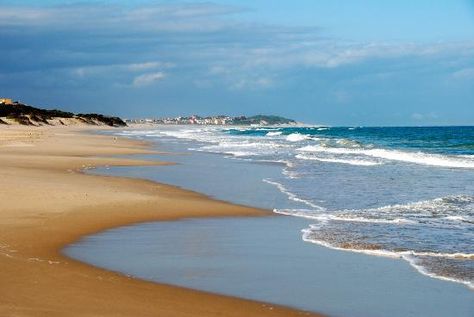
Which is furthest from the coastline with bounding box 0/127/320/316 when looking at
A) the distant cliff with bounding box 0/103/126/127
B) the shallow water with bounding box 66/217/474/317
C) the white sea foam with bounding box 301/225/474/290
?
the distant cliff with bounding box 0/103/126/127

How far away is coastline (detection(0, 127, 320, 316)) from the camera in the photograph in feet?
21.4

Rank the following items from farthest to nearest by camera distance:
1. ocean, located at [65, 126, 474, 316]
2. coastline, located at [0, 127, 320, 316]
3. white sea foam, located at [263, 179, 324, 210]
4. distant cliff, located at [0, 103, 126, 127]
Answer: distant cliff, located at [0, 103, 126, 127], white sea foam, located at [263, 179, 324, 210], ocean, located at [65, 126, 474, 316], coastline, located at [0, 127, 320, 316]

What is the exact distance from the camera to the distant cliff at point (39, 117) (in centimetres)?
8760

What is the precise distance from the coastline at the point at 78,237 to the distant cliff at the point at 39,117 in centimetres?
6558

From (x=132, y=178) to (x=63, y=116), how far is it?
10279 cm

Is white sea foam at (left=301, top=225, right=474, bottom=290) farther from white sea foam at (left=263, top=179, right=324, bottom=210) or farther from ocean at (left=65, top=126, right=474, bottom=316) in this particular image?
white sea foam at (left=263, top=179, right=324, bottom=210)

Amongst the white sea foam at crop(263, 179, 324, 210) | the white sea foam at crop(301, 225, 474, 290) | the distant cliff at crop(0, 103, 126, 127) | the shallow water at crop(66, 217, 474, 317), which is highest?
the distant cliff at crop(0, 103, 126, 127)

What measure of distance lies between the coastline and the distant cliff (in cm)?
6558

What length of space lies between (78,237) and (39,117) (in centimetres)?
9267

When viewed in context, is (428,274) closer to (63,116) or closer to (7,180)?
(7,180)

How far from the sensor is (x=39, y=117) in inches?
3903

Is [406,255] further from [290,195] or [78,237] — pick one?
[290,195]

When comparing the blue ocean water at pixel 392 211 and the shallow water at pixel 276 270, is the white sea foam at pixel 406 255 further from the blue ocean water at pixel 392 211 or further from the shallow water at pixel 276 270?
the shallow water at pixel 276 270

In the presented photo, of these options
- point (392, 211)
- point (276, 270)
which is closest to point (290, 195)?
point (392, 211)
